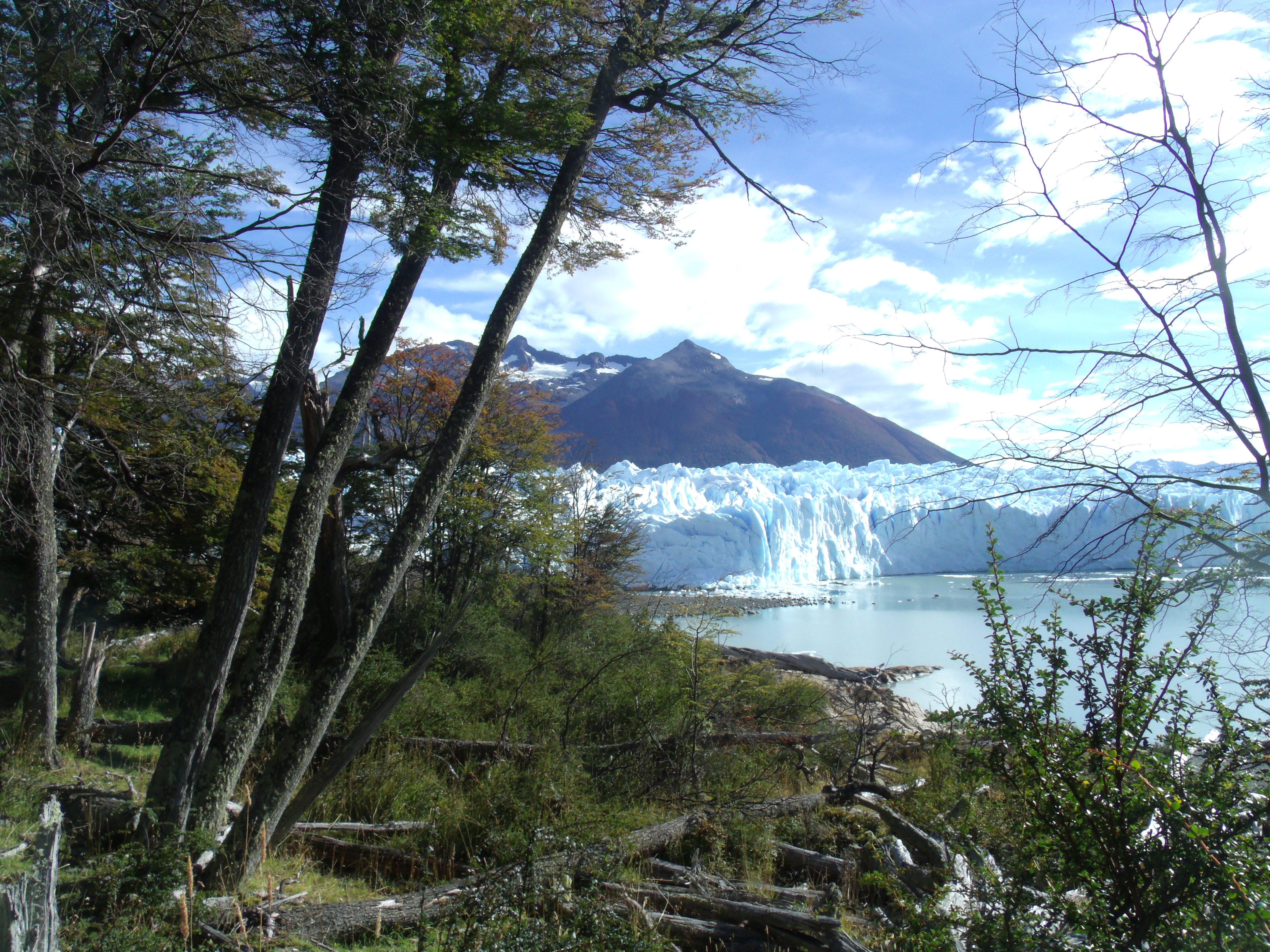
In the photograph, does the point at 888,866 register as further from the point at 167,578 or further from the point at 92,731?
the point at 167,578

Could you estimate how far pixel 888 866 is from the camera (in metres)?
4.14

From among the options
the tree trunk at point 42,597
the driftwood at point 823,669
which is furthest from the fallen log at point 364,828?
the driftwood at point 823,669

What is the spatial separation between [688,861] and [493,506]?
882cm

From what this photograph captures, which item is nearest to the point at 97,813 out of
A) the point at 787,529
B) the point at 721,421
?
the point at 787,529

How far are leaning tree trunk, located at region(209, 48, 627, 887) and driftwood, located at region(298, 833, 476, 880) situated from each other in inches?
18.3

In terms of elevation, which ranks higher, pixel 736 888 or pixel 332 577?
pixel 332 577

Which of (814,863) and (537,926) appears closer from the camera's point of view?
(537,926)

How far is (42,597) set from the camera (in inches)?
220

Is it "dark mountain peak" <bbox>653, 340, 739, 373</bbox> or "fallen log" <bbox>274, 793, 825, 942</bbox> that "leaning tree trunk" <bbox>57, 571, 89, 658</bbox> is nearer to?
"fallen log" <bbox>274, 793, 825, 942</bbox>

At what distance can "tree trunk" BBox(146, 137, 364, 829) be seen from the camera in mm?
3793

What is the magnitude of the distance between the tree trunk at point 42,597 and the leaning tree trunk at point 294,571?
228cm

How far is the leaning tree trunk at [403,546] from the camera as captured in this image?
371 cm

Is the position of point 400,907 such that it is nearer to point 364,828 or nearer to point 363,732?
point 363,732

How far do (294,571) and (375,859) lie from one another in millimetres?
1827
